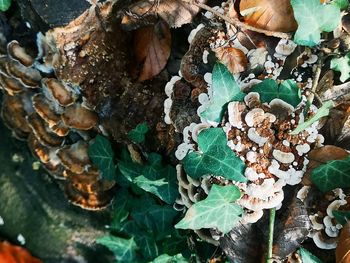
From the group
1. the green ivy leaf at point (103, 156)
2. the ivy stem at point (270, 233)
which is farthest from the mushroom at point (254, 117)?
the green ivy leaf at point (103, 156)

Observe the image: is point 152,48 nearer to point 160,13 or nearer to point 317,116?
point 160,13

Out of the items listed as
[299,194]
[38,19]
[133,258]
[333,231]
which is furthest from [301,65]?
[133,258]

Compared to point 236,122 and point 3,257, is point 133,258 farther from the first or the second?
point 236,122

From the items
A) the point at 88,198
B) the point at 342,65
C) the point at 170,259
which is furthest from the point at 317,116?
the point at 88,198

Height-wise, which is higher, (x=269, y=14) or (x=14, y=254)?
(x=269, y=14)

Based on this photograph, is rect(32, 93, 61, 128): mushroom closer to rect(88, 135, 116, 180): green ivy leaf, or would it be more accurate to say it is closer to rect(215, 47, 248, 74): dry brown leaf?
rect(88, 135, 116, 180): green ivy leaf

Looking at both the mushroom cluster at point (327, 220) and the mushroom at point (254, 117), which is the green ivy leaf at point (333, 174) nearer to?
the mushroom cluster at point (327, 220)
